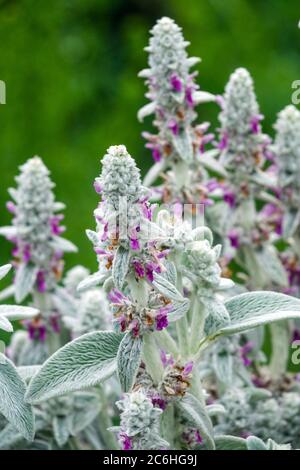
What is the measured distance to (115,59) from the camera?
265cm

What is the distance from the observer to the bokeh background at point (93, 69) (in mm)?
2109

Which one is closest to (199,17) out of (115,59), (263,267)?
(115,59)

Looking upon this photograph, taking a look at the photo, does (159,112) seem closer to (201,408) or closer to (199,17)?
(201,408)

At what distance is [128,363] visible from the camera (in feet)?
2.79

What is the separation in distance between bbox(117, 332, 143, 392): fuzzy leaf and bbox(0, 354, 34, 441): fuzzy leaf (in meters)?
0.09

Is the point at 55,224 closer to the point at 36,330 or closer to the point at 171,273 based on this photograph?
the point at 36,330

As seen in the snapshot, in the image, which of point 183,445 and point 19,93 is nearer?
point 183,445

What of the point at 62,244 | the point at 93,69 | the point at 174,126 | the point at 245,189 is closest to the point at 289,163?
the point at 245,189

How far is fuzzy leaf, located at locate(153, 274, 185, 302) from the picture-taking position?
824 millimetres

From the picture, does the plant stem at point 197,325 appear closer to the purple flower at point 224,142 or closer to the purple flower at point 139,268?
the purple flower at point 139,268

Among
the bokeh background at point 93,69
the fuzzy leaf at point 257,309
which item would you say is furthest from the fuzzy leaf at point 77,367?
the bokeh background at point 93,69

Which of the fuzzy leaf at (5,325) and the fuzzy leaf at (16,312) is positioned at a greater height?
the fuzzy leaf at (16,312)

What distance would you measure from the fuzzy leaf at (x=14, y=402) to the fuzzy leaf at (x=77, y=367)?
1 centimetres
